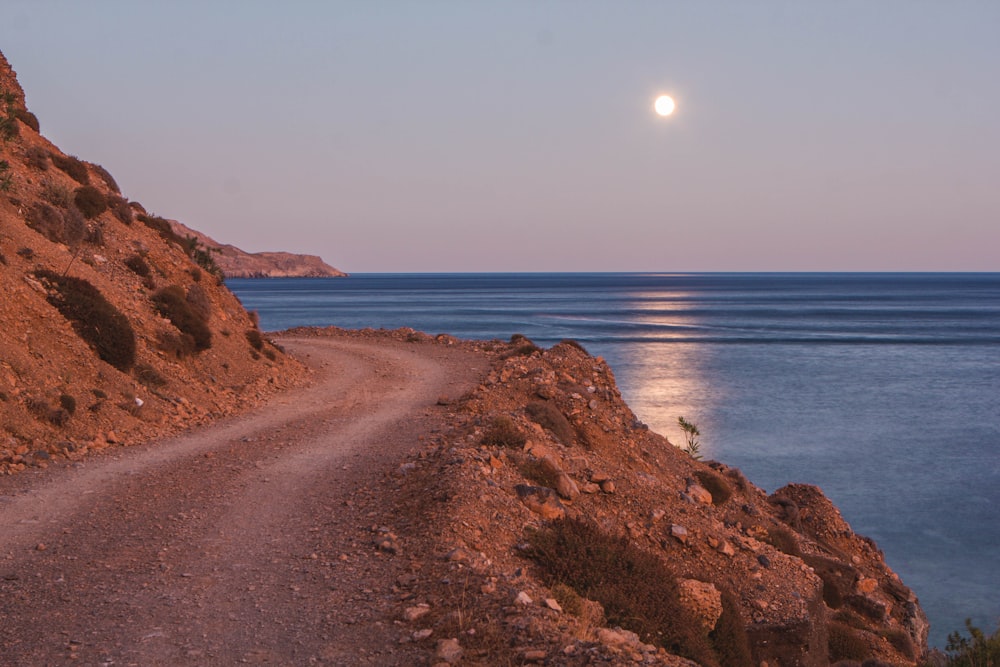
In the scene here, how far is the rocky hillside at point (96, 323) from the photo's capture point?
1498 cm

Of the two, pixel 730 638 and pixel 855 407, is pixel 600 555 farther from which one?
pixel 855 407

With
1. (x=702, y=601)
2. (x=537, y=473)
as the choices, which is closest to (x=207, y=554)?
(x=537, y=473)

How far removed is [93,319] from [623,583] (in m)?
13.7

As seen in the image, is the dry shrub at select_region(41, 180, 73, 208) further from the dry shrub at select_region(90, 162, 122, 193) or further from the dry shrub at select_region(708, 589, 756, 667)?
the dry shrub at select_region(708, 589, 756, 667)

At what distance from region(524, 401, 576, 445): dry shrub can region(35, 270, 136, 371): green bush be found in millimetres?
8937

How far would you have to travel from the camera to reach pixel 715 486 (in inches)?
773

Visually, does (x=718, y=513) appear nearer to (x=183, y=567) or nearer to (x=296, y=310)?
(x=183, y=567)

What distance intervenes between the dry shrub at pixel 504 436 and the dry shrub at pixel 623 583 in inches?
146

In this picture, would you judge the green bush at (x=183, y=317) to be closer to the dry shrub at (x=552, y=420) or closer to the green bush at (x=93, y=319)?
the green bush at (x=93, y=319)

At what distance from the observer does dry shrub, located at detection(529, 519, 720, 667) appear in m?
8.97

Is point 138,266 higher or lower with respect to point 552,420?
higher

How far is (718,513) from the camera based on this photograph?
17.7 m

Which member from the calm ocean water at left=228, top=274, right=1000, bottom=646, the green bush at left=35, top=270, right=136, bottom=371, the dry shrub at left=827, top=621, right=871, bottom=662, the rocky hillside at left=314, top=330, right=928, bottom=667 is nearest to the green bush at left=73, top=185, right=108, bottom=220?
the green bush at left=35, top=270, right=136, bottom=371

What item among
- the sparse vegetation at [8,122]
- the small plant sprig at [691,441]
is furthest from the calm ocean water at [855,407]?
the sparse vegetation at [8,122]
